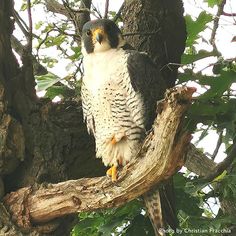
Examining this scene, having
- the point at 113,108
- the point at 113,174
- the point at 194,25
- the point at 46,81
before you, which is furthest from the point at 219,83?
the point at 46,81

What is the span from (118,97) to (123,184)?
61 centimetres

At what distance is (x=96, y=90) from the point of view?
3.39 m

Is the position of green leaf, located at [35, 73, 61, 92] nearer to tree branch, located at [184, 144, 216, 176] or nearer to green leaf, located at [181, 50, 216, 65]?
green leaf, located at [181, 50, 216, 65]

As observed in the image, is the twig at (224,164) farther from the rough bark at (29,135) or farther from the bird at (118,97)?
the rough bark at (29,135)

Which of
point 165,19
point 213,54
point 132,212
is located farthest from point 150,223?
point 165,19

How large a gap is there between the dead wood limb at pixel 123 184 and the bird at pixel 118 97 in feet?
0.51

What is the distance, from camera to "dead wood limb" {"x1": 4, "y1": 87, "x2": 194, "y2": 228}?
2559 mm

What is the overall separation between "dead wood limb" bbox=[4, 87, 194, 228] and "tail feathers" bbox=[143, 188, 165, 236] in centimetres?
37

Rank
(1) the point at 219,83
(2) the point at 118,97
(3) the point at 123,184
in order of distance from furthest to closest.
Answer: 1. (2) the point at 118,97
2. (1) the point at 219,83
3. (3) the point at 123,184

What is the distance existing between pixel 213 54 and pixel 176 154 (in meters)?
0.91

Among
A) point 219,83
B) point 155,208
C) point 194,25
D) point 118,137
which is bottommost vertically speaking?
point 155,208

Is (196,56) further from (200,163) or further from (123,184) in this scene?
(200,163)

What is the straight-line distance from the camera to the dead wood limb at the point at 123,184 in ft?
8.39

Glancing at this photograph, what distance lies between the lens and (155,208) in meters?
3.32
